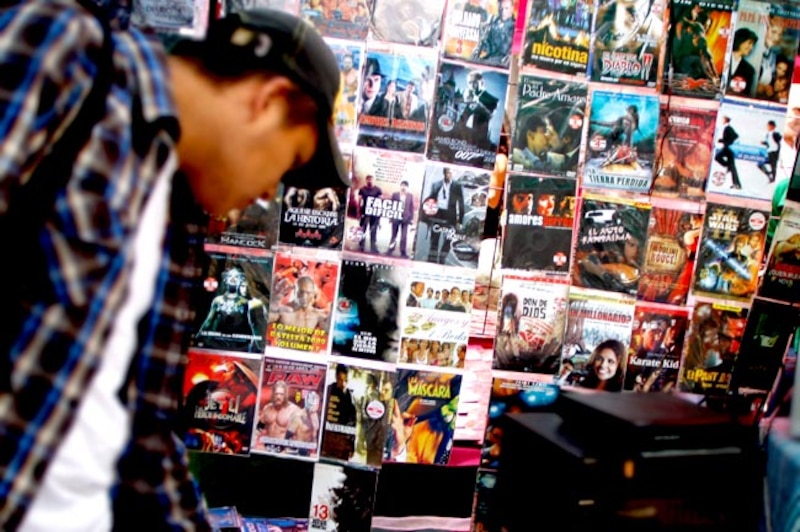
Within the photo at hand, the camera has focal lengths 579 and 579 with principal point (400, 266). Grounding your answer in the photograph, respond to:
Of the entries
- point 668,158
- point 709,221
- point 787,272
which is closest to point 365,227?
point 668,158

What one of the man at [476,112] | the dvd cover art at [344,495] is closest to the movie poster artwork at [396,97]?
the man at [476,112]

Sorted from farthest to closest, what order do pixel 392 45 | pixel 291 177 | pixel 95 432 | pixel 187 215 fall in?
pixel 392 45 < pixel 291 177 < pixel 187 215 < pixel 95 432

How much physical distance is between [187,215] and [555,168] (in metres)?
1.35

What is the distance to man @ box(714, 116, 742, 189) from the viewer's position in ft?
6.75

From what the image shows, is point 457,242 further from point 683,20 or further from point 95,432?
point 95,432

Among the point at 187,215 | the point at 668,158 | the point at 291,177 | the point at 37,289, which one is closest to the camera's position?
the point at 37,289

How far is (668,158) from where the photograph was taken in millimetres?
2057

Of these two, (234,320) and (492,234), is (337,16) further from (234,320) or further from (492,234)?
(234,320)

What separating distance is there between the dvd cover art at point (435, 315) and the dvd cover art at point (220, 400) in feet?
1.80

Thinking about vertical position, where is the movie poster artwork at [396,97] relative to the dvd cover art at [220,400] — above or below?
above

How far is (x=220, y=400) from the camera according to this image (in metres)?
2.02

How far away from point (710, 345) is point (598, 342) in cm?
43

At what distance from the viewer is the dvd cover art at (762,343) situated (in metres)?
2.14

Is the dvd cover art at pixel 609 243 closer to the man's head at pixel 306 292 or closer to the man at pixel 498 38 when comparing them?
the man at pixel 498 38
